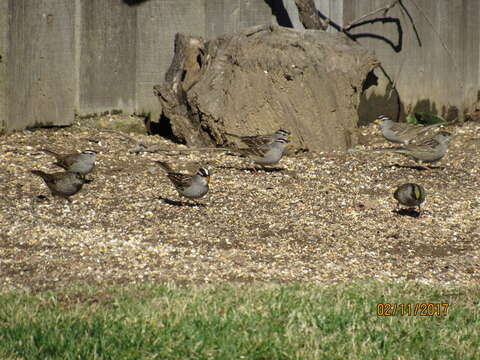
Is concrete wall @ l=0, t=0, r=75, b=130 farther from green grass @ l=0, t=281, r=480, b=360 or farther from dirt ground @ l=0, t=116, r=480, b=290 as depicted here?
green grass @ l=0, t=281, r=480, b=360

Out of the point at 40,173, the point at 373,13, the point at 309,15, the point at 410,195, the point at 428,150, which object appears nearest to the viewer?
the point at 410,195

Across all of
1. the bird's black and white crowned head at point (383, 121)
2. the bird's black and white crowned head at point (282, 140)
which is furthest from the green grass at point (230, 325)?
the bird's black and white crowned head at point (383, 121)

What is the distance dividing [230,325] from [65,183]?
15.7 feet

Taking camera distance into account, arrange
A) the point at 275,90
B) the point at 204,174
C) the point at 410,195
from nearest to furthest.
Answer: the point at 410,195
the point at 204,174
the point at 275,90

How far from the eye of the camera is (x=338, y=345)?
4848mm

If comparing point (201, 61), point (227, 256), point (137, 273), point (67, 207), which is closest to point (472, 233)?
point (227, 256)

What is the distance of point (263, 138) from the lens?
36.9ft

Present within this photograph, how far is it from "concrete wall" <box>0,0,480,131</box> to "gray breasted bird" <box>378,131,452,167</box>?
203 centimetres

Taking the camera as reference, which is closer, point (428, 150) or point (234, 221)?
point (234, 221)

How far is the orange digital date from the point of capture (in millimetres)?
5608

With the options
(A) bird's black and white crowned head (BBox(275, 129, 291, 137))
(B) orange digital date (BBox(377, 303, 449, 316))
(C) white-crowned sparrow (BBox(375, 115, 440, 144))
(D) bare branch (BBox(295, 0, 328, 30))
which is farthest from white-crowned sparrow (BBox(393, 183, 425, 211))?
(D) bare branch (BBox(295, 0, 328, 30))

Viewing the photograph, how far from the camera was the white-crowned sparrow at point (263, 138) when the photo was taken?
440 inches

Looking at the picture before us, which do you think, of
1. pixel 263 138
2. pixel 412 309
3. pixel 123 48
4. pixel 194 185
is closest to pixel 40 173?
pixel 194 185

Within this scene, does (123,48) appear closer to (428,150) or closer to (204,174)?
(204,174)
